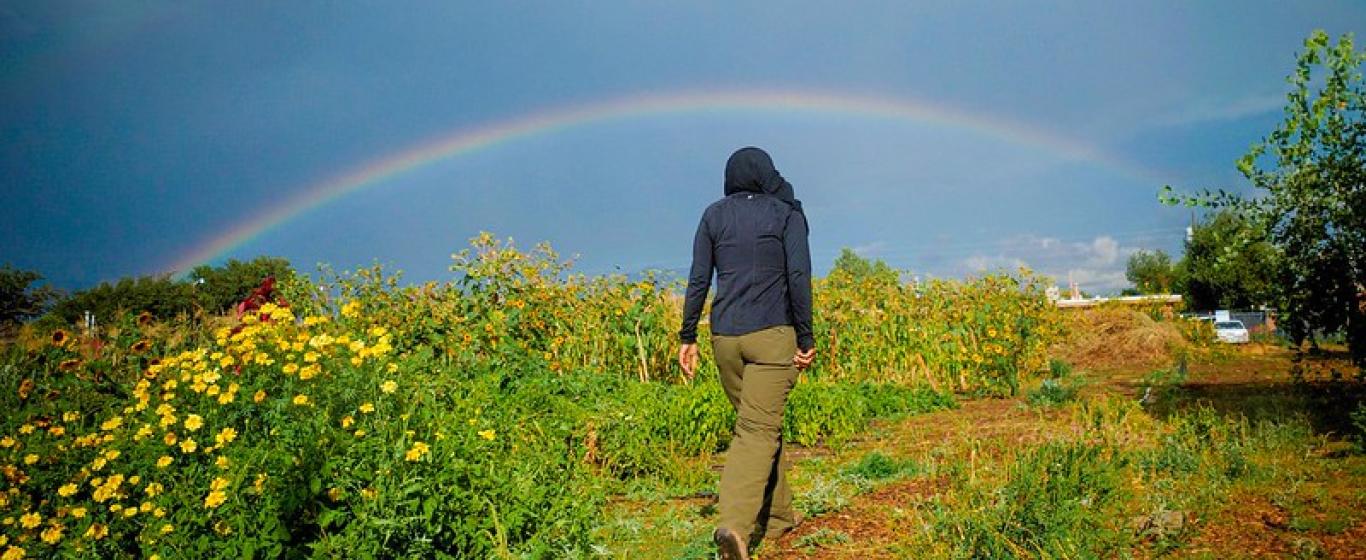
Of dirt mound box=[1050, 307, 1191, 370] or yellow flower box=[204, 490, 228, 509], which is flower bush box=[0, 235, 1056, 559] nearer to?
yellow flower box=[204, 490, 228, 509]

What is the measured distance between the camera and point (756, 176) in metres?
4.59

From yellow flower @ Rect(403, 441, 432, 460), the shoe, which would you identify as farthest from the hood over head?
yellow flower @ Rect(403, 441, 432, 460)

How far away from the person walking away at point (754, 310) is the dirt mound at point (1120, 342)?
534 inches

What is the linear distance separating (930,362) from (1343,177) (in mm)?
5485

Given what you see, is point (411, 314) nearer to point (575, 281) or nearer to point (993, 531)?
point (575, 281)

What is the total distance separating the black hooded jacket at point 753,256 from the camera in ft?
14.3

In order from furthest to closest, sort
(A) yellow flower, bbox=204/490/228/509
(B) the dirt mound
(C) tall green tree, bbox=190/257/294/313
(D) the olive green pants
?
(C) tall green tree, bbox=190/257/294/313, (B) the dirt mound, (D) the olive green pants, (A) yellow flower, bbox=204/490/228/509

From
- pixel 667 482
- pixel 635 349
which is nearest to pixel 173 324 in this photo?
pixel 667 482

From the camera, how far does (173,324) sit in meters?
6.58

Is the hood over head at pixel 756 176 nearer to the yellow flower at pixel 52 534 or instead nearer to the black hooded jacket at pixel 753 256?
the black hooded jacket at pixel 753 256

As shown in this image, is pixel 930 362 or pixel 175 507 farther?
pixel 930 362

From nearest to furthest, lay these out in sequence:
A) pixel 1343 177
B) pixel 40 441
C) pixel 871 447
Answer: pixel 40 441 < pixel 1343 177 < pixel 871 447

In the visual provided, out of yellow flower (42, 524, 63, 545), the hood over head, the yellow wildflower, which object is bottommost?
yellow flower (42, 524, 63, 545)

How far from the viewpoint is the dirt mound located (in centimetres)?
1689
